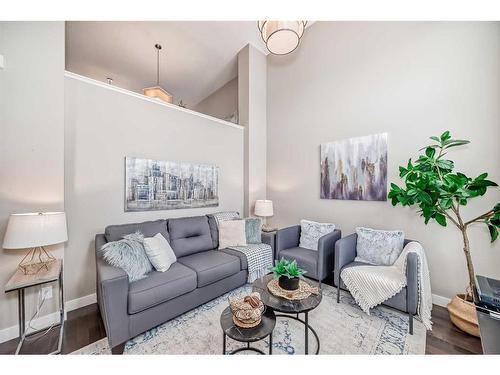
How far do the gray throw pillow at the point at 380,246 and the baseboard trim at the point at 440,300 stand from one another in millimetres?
636

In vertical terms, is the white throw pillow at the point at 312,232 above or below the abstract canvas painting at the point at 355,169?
below

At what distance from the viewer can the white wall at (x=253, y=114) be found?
12.6ft

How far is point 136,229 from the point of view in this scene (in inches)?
94.3

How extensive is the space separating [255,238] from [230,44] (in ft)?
11.2

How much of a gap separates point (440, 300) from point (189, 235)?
3.00 m

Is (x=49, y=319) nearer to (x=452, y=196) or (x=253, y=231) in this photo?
(x=253, y=231)

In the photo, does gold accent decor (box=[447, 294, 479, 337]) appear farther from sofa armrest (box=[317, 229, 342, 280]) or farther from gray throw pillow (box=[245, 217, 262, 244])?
gray throw pillow (box=[245, 217, 262, 244])

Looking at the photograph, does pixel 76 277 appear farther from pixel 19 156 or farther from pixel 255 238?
pixel 255 238

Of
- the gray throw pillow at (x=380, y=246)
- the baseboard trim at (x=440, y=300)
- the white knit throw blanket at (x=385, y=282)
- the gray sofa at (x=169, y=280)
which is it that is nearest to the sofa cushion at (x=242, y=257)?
the gray sofa at (x=169, y=280)

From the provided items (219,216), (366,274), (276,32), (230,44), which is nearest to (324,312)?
(366,274)

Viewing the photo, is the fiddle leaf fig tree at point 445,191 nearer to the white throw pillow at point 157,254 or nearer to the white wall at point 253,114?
the white wall at point 253,114

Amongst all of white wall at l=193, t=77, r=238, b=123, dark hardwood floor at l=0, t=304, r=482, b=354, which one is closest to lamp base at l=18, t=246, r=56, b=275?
dark hardwood floor at l=0, t=304, r=482, b=354

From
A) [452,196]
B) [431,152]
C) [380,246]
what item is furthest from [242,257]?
[431,152]

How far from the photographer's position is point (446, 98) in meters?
2.25
